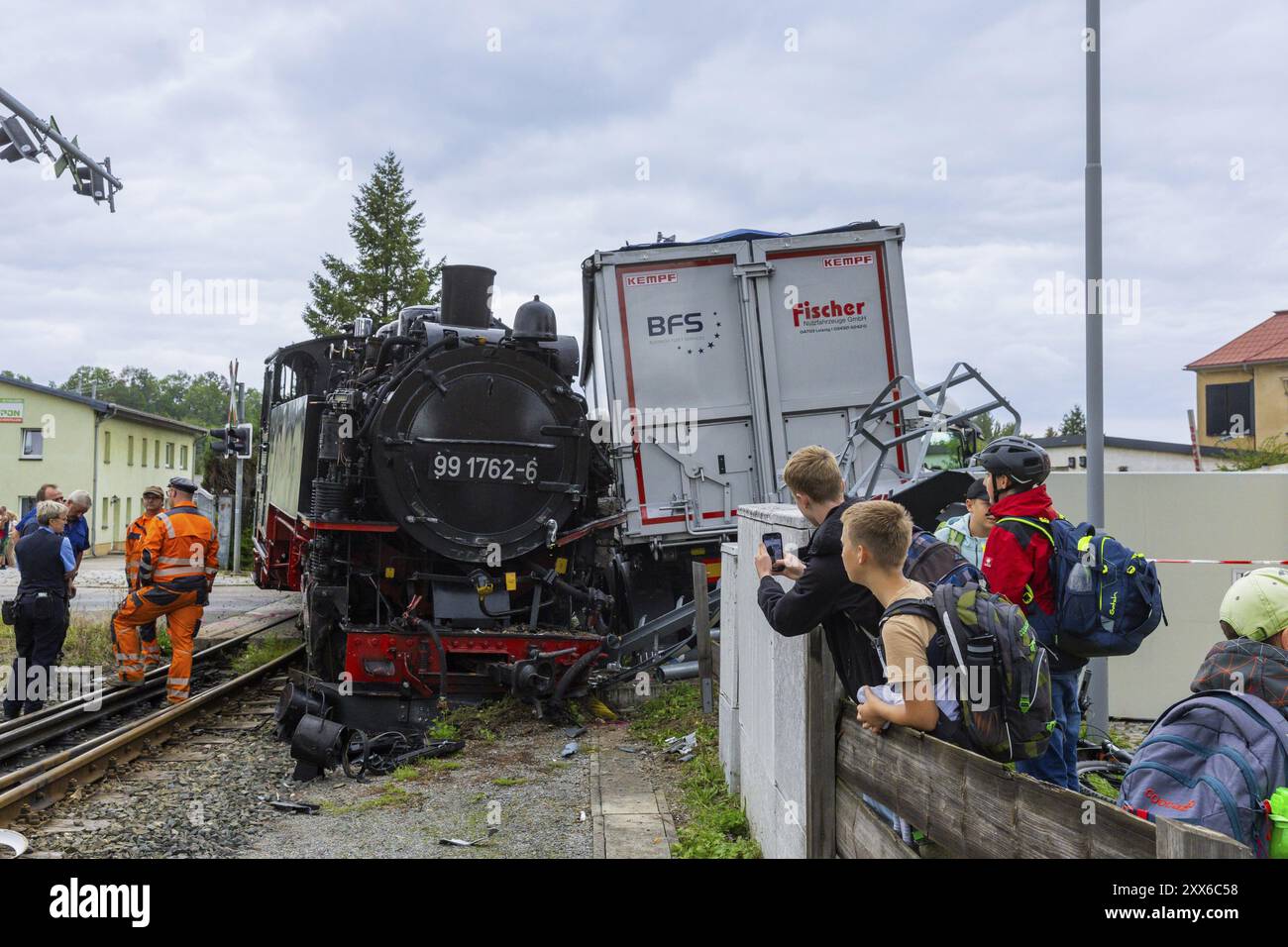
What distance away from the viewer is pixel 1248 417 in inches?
1374

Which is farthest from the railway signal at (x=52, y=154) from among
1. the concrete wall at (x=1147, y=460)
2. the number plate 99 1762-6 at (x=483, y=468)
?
the concrete wall at (x=1147, y=460)

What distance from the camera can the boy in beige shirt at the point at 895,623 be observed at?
2703 millimetres

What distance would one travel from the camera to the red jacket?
409 centimetres

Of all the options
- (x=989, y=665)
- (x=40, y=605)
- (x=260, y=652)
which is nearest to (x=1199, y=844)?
(x=989, y=665)

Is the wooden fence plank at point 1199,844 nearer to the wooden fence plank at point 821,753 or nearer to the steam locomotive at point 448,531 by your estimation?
the wooden fence plank at point 821,753

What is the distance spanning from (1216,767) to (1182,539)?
22.2ft

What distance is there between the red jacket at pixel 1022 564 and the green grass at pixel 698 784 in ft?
5.49

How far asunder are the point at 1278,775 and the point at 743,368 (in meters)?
7.90

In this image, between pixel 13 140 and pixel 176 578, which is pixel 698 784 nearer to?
pixel 176 578

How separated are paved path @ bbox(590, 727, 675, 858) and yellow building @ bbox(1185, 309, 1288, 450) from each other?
102 ft

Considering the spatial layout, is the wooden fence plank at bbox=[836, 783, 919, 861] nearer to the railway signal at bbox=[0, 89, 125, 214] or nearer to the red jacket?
the red jacket
